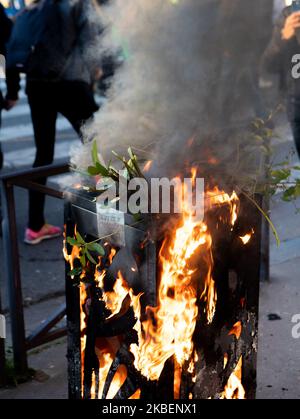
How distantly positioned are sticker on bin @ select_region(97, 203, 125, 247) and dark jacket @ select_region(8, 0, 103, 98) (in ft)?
9.68

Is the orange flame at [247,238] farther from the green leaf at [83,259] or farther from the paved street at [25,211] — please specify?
the paved street at [25,211]

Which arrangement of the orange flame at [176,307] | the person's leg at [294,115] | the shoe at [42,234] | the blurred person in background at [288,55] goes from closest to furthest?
the orange flame at [176,307] < the blurred person in background at [288,55] < the shoe at [42,234] < the person's leg at [294,115]

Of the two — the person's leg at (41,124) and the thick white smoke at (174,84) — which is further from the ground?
the thick white smoke at (174,84)

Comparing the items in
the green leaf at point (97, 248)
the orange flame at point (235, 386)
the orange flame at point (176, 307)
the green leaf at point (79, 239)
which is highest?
the green leaf at point (79, 239)

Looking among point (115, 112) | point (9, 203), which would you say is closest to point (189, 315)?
point (115, 112)

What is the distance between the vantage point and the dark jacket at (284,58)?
601 cm

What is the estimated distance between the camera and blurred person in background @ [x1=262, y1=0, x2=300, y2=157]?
19.3ft

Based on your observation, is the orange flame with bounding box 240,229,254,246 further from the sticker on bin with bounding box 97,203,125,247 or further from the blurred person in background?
the blurred person in background

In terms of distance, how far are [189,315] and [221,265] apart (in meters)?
0.23

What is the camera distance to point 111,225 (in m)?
2.66

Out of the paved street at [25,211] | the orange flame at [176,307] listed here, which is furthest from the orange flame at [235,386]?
the paved street at [25,211]

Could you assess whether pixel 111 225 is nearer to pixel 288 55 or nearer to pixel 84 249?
pixel 84 249

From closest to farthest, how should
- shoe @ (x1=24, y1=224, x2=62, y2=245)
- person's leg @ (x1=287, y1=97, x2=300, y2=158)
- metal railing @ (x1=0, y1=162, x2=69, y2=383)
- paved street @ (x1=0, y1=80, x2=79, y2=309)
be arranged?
metal railing @ (x1=0, y1=162, x2=69, y2=383) < paved street @ (x1=0, y1=80, x2=79, y2=309) < shoe @ (x1=24, y1=224, x2=62, y2=245) < person's leg @ (x1=287, y1=97, x2=300, y2=158)

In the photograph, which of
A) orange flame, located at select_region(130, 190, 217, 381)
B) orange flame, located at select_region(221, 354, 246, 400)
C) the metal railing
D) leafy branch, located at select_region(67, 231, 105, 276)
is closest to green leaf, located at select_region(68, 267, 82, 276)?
leafy branch, located at select_region(67, 231, 105, 276)
